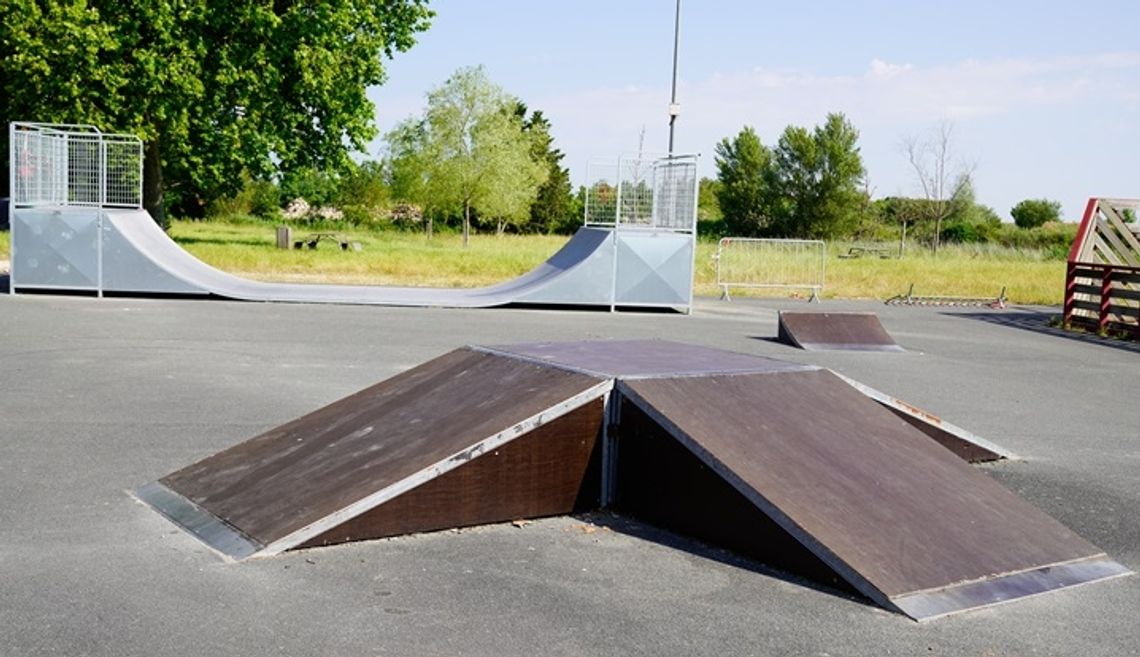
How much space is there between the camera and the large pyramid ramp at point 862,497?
5199 mm

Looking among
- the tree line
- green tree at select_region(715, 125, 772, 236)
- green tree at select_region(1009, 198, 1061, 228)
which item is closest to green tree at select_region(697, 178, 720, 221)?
green tree at select_region(715, 125, 772, 236)

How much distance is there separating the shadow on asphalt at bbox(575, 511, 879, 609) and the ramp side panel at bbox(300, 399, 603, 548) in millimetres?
205

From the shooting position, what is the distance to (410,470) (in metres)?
5.82

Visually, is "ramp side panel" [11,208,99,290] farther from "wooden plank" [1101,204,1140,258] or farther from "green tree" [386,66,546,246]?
"green tree" [386,66,546,246]

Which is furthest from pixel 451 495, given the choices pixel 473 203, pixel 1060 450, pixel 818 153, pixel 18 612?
pixel 818 153

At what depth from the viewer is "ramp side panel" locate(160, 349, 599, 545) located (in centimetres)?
582

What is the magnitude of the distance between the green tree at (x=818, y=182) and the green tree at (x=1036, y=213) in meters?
12.3

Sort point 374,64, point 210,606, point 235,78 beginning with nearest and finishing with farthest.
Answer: point 210,606 → point 235,78 → point 374,64

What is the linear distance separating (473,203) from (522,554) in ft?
164

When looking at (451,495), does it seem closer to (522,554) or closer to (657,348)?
(522,554)

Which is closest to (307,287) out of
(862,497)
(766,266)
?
(766,266)

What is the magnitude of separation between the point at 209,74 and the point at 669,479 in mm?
29847

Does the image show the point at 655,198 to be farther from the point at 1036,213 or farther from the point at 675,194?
the point at 1036,213

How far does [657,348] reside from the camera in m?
8.24
